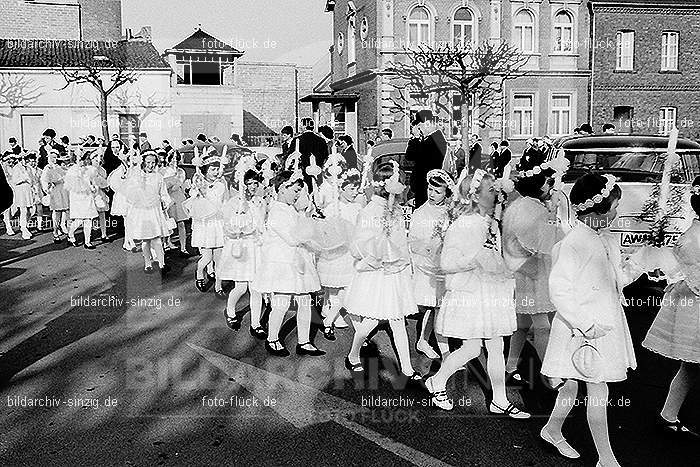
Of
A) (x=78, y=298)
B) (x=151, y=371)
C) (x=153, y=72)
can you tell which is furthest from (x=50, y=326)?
(x=153, y=72)

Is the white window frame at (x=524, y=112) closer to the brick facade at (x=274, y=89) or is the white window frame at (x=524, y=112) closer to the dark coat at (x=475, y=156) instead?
the dark coat at (x=475, y=156)

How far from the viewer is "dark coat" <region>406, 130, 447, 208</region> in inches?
426

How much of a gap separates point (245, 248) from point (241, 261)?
0.59ft

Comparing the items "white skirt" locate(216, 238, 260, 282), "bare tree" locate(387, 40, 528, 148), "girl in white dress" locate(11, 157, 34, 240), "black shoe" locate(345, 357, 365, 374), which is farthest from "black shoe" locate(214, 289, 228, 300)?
"bare tree" locate(387, 40, 528, 148)

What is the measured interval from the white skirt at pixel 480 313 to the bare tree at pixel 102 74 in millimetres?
31543

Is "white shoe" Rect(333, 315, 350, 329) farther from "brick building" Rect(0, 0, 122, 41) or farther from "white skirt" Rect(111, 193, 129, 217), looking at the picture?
"brick building" Rect(0, 0, 122, 41)

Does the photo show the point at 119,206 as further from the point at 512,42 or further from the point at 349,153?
the point at 512,42

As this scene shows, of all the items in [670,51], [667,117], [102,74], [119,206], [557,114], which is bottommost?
[119,206]

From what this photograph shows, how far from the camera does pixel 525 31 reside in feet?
112

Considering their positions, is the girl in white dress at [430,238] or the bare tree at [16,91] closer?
the girl in white dress at [430,238]

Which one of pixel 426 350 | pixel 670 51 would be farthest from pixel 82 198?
pixel 670 51

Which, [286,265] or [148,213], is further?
[148,213]

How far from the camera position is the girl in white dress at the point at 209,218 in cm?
1081

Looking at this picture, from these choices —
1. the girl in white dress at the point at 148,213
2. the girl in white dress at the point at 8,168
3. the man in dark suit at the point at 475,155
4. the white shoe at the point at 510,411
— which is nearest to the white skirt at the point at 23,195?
the girl in white dress at the point at 8,168
